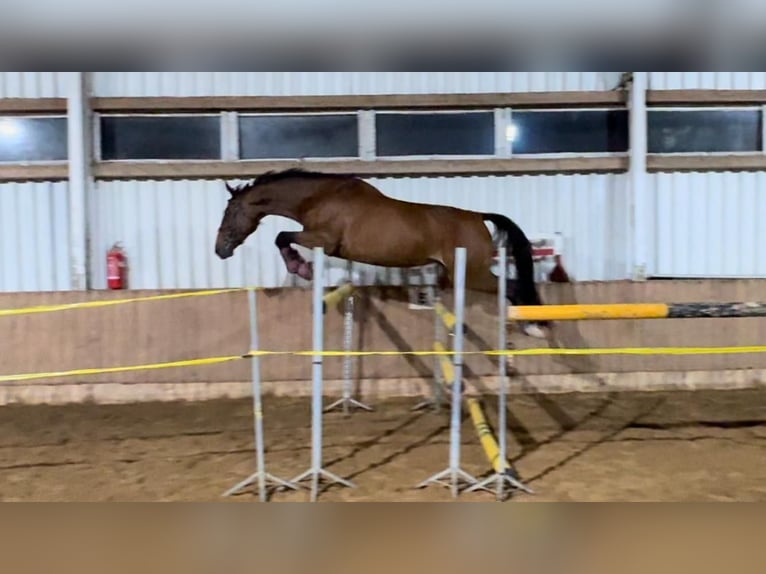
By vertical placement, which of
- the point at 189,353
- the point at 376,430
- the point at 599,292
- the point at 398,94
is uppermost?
the point at 398,94

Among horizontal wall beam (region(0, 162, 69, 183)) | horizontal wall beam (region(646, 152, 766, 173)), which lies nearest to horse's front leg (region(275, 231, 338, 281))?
horizontal wall beam (region(0, 162, 69, 183))

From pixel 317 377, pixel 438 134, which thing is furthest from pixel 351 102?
pixel 317 377

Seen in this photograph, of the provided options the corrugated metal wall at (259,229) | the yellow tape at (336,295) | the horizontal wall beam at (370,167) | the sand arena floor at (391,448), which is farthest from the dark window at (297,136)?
the sand arena floor at (391,448)

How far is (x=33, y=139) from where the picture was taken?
543 centimetres

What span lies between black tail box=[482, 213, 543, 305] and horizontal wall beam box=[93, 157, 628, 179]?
3.23ft

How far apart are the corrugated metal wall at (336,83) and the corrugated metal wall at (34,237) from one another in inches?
38.7

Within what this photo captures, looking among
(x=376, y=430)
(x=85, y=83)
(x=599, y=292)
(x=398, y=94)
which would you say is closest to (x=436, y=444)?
(x=376, y=430)

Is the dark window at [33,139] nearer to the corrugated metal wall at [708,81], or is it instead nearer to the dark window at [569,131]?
the dark window at [569,131]

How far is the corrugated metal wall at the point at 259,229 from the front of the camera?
548cm

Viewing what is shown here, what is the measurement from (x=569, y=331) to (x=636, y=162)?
5.13ft

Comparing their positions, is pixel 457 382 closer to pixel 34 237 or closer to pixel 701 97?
pixel 701 97

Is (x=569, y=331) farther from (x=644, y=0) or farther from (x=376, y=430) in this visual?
(x=644, y=0)

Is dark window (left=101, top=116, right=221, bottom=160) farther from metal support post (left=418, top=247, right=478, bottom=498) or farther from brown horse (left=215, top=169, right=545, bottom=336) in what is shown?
metal support post (left=418, top=247, right=478, bottom=498)

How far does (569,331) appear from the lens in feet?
16.6
